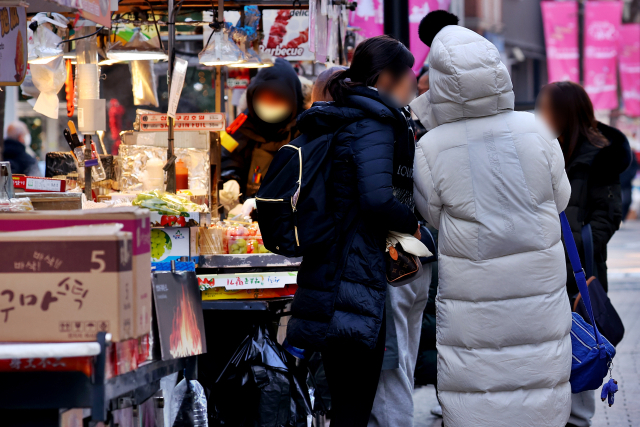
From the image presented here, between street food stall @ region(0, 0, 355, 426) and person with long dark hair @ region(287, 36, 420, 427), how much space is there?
505 mm

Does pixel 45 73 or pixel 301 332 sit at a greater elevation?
pixel 45 73

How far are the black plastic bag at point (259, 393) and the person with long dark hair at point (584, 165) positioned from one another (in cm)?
→ 169

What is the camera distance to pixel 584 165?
4633 millimetres

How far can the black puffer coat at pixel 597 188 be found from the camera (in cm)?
464

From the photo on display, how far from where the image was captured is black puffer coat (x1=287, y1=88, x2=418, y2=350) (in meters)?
3.11

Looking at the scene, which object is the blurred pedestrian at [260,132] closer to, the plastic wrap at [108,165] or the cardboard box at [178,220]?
the plastic wrap at [108,165]

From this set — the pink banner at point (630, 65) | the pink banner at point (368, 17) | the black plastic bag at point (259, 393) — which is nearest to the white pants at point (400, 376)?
the black plastic bag at point (259, 393)

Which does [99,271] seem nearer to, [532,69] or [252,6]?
[252,6]

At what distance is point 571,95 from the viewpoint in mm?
4633

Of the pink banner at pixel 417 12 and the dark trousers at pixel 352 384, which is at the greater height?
the pink banner at pixel 417 12

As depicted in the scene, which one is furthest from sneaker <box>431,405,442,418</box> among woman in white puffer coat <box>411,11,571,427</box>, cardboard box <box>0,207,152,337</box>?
cardboard box <box>0,207,152,337</box>

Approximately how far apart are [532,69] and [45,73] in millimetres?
25448

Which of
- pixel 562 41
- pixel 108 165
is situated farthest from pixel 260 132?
pixel 562 41

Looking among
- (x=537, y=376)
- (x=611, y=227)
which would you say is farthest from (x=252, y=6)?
(x=537, y=376)
